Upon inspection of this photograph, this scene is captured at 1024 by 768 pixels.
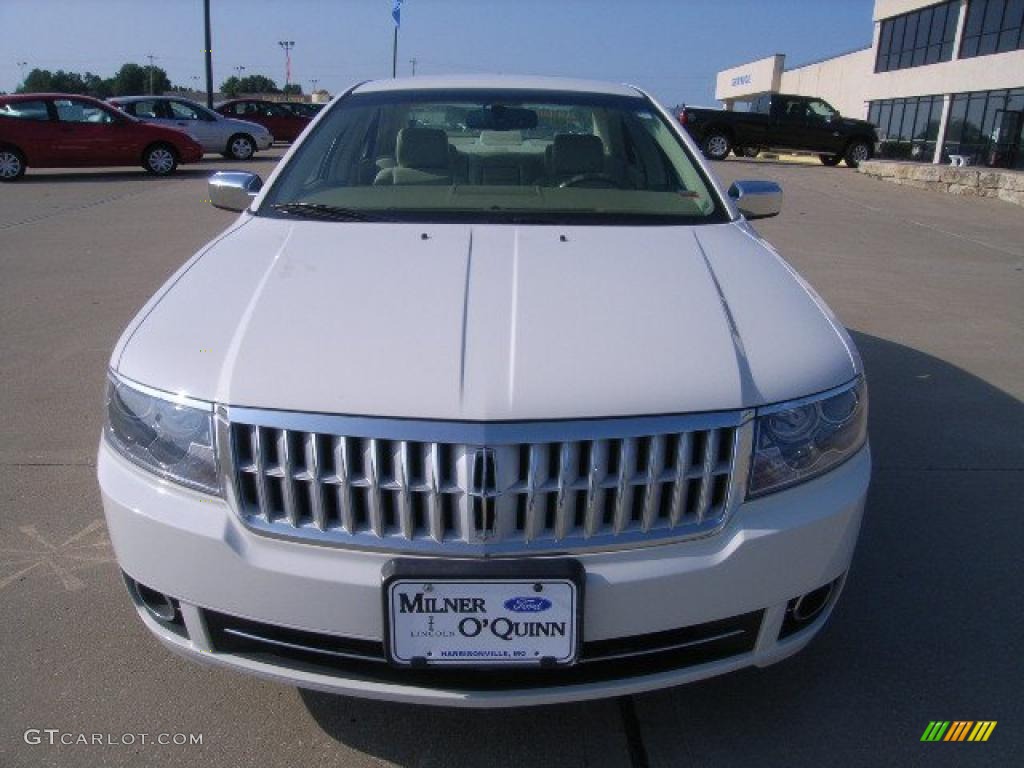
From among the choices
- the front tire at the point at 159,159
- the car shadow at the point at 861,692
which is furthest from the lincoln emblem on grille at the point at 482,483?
the front tire at the point at 159,159

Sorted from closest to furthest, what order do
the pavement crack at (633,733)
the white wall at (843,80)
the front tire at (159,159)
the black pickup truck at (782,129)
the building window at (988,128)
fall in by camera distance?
the pavement crack at (633,733) → the front tire at (159,159) → the black pickup truck at (782,129) → the building window at (988,128) → the white wall at (843,80)

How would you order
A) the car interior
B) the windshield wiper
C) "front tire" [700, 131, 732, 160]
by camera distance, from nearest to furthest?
the windshield wiper
the car interior
"front tire" [700, 131, 732, 160]

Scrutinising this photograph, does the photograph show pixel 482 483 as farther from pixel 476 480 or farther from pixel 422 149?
pixel 422 149

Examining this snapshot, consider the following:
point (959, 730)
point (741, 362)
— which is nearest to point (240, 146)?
point (741, 362)

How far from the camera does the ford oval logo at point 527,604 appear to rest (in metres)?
1.85

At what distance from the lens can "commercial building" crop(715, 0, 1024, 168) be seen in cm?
2527

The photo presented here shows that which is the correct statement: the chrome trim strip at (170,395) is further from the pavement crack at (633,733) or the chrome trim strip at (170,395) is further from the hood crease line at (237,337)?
the pavement crack at (633,733)

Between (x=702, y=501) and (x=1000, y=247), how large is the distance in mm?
10607

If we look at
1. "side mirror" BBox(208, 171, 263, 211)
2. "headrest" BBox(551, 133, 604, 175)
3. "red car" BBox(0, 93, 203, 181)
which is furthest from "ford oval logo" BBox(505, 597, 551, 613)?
"red car" BBox(0, 93, 203, 181)

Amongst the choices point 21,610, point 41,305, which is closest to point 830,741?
point 21,610

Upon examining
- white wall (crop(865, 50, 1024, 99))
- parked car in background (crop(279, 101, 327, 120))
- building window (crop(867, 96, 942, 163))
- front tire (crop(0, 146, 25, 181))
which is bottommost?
front tire (crop(0, 146, 25, 181))

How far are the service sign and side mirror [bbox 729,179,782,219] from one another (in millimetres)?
2278

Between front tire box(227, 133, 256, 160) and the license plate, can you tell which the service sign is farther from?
front tire box(227, 133, 256, 160)

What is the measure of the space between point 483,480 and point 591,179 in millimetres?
1942
